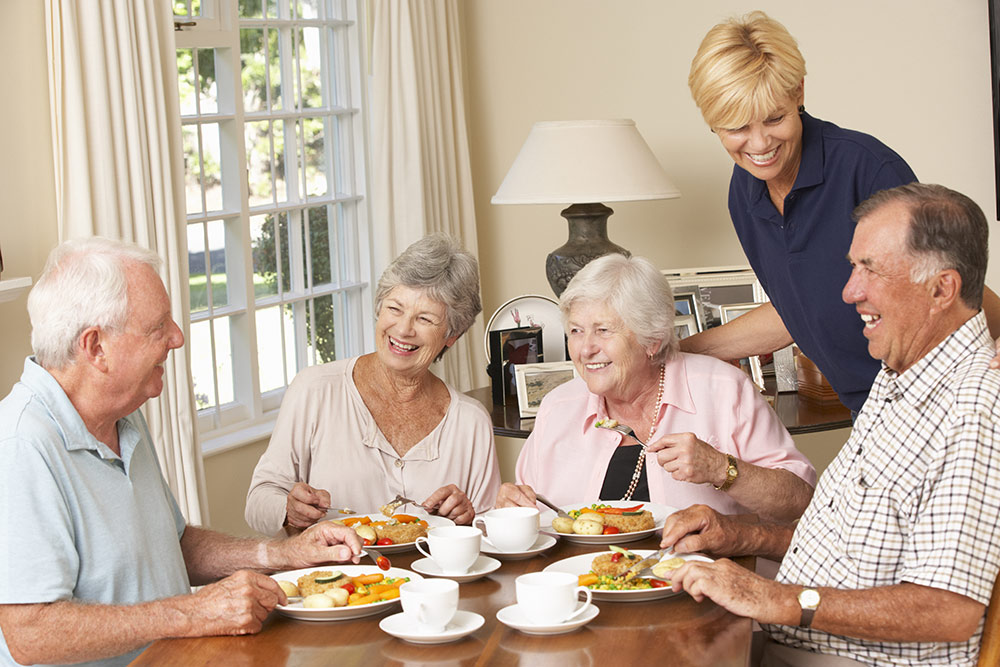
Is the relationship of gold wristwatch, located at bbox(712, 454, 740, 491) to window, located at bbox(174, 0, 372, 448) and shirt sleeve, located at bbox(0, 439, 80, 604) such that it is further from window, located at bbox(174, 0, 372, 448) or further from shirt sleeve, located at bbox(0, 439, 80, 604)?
window, located at bbox(174, 0, 372, 448)

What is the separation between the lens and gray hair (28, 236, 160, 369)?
168cm

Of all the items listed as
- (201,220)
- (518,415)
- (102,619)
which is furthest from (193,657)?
(201,220)

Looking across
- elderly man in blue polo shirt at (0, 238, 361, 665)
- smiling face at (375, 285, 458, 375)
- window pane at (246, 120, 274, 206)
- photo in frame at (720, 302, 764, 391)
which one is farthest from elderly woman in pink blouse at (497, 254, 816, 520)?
A: window pane at (246, 120, 274, 206)

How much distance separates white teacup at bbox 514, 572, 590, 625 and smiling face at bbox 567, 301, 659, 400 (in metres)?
0.88

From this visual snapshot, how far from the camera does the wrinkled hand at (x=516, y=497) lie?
7.03 feet

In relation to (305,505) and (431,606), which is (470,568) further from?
(305,505)

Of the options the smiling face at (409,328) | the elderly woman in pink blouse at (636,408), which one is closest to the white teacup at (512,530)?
the elderly woman in pink blouse at (636,408)

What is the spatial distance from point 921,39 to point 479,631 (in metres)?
3.11

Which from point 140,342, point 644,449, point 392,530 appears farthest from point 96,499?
point 644,449

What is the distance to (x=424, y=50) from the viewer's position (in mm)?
4340

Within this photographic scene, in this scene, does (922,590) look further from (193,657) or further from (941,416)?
(193,657)

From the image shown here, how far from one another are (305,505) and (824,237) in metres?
1.25

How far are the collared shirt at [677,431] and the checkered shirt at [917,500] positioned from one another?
478mm

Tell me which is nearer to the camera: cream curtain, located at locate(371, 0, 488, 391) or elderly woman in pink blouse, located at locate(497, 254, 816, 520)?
elderly woman in pink blouse, located at locate(497, 254, 816, 520)
